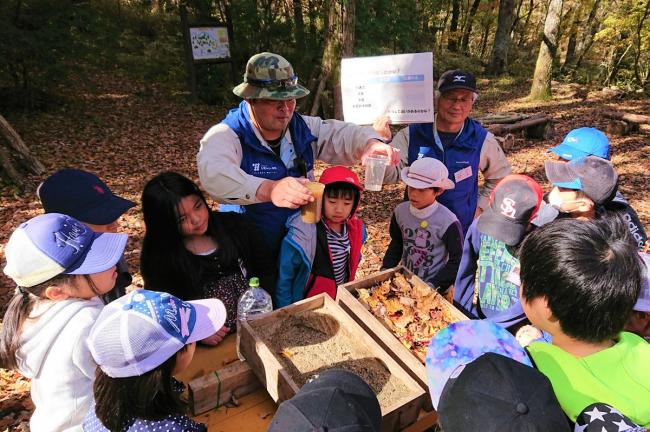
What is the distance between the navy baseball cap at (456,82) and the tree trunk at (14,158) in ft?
20.3

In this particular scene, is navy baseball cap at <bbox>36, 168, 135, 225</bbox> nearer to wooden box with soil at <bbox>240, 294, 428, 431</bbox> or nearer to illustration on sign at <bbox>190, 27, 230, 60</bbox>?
wooden box with soil at <bbox>240, 294, 428, 431</bbox>

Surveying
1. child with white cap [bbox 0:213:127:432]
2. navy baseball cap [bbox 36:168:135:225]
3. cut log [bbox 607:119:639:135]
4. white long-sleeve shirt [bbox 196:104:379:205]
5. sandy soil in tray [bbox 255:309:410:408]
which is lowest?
cut log [bbox 607:119:639:135]

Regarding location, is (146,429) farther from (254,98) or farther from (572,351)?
(254,98)

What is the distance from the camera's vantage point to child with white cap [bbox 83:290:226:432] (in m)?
1.40

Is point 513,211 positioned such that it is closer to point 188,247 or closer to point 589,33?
point 188,247

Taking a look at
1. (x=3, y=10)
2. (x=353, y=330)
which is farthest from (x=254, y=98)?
(x=3, y=10)

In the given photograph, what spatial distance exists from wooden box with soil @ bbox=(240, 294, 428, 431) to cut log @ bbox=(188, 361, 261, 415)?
2.2 inches

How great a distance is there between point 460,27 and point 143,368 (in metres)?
28.6

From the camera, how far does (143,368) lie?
4.65ft

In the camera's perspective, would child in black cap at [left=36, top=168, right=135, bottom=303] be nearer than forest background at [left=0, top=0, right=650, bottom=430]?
Yes

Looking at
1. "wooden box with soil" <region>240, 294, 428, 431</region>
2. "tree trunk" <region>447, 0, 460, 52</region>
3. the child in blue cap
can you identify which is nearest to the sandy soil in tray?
"wooden box with soil" <region>240, 294, 428, 431</region>

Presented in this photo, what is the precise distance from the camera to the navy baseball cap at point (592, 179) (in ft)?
7.72

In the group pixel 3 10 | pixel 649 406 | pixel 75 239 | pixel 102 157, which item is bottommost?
pixel 102 157

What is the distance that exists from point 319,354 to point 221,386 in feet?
1.44
